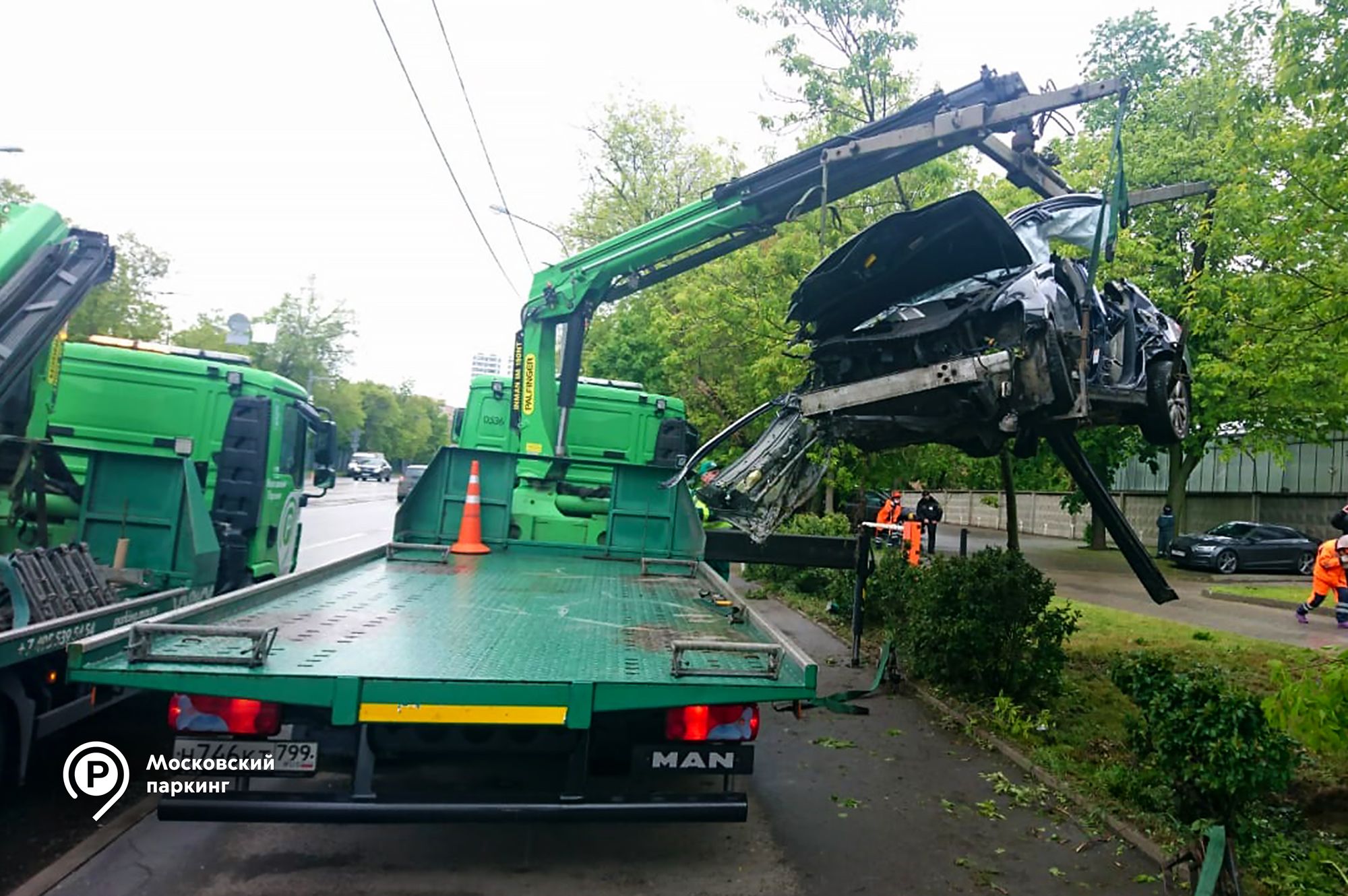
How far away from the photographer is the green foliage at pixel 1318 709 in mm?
3201

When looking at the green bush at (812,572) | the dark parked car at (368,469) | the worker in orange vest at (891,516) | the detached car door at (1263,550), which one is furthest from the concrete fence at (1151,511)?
the dark parked car at (368,469)

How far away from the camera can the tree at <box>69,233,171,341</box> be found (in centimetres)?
2738

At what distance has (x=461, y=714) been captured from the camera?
329cm

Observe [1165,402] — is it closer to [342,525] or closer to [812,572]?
[812,572]

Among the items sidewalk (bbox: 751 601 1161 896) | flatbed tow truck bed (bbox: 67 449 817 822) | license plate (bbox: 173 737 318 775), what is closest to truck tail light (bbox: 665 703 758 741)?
flatbed tow truck bed (bbox: 67 449 817 822)

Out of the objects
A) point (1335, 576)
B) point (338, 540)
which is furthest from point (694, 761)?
point (338, 540)

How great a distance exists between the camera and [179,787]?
3320 mm

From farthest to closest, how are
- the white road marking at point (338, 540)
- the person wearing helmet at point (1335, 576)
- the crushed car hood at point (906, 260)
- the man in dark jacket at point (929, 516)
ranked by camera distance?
the man in dark jacket at point (929, 516), the white road marking at point (338, 540), the person wearing helmet at point (1335, 576), the crushed car hood at point (906, 260)

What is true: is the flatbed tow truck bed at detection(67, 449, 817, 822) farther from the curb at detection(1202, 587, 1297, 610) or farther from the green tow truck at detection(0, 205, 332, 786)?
the curb at detection(1202, 587, 1297, 610)

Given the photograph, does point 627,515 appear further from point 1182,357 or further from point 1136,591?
point 1136,591

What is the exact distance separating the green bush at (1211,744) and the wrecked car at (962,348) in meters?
1.77

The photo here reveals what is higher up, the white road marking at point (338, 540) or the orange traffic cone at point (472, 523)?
the orange traffic cone at point (472, 523)

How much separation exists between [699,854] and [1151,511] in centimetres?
2984

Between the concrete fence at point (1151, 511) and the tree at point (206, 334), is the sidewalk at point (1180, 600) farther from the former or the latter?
the tree at point (206, 334)
